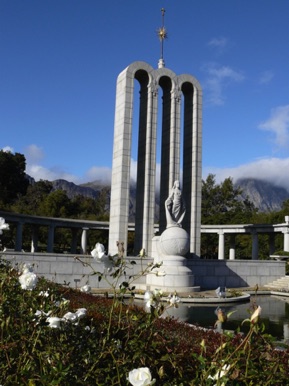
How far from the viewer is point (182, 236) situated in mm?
19656

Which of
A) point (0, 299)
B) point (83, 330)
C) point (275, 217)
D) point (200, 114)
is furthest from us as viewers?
point (275, 217)

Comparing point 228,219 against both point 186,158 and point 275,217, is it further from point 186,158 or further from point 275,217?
point 186,158

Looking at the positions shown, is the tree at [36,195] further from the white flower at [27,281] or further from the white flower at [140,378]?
the white flower at [140,378]

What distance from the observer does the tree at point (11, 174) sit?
59500 millimetres

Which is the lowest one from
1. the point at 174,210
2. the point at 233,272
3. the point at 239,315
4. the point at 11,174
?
the point at 239,315

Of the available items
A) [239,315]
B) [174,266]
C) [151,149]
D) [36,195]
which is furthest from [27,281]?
[36,195]

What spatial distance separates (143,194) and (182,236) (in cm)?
665

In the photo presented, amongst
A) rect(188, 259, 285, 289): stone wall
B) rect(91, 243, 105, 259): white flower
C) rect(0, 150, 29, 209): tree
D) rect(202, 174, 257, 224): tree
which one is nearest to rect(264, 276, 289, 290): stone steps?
rect(188, 259, 285, 289): stone wall

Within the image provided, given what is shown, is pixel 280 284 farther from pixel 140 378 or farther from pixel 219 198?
pixel 219 198

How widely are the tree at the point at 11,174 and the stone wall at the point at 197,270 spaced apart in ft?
136

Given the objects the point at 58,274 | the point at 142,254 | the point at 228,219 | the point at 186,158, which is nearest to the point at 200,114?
the point at 186,158

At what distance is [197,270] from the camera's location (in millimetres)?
21734

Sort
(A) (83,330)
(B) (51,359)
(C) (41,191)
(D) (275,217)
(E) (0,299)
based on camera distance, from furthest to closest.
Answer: (C) (41,191) → (D) (275,217) → (E) (0,299) → (A) (83,330) → (B) (51,359)

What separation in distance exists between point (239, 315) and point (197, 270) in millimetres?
8646
